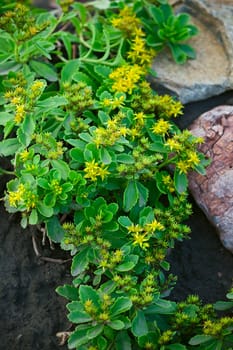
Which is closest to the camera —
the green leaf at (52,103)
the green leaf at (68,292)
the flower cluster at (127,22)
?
the green leaf at (68,292)

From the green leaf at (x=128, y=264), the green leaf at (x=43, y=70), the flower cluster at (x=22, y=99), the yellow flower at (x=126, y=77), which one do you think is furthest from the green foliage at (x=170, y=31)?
the green leaf at (x=128, y=264)

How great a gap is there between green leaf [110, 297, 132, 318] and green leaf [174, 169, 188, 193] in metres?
0.70

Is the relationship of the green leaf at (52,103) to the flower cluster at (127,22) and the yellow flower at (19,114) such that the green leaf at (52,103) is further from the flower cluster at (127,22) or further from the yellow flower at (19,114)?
the flower cluster at (127,22)

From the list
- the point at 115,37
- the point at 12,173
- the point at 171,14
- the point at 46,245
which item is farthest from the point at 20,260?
the point at 171,14

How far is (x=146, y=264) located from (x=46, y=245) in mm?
553

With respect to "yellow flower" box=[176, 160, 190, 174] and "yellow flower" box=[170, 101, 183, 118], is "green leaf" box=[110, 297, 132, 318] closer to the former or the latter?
"yellow flower" box=[176, 160, 190, 174]

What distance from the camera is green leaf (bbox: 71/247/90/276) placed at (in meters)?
2.80

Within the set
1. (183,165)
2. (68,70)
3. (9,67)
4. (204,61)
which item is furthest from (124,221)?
(204,61)

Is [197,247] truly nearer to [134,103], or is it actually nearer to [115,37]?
[134,103]

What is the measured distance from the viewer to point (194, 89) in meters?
3.64

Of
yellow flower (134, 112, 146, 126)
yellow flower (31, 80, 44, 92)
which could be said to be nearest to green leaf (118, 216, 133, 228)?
yellow flower (134, 112, 146, 126)

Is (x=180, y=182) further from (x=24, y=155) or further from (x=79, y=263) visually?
(x=24, y=155)

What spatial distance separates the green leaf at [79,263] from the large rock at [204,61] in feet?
4.06

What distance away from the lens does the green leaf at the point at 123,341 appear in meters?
2.62
